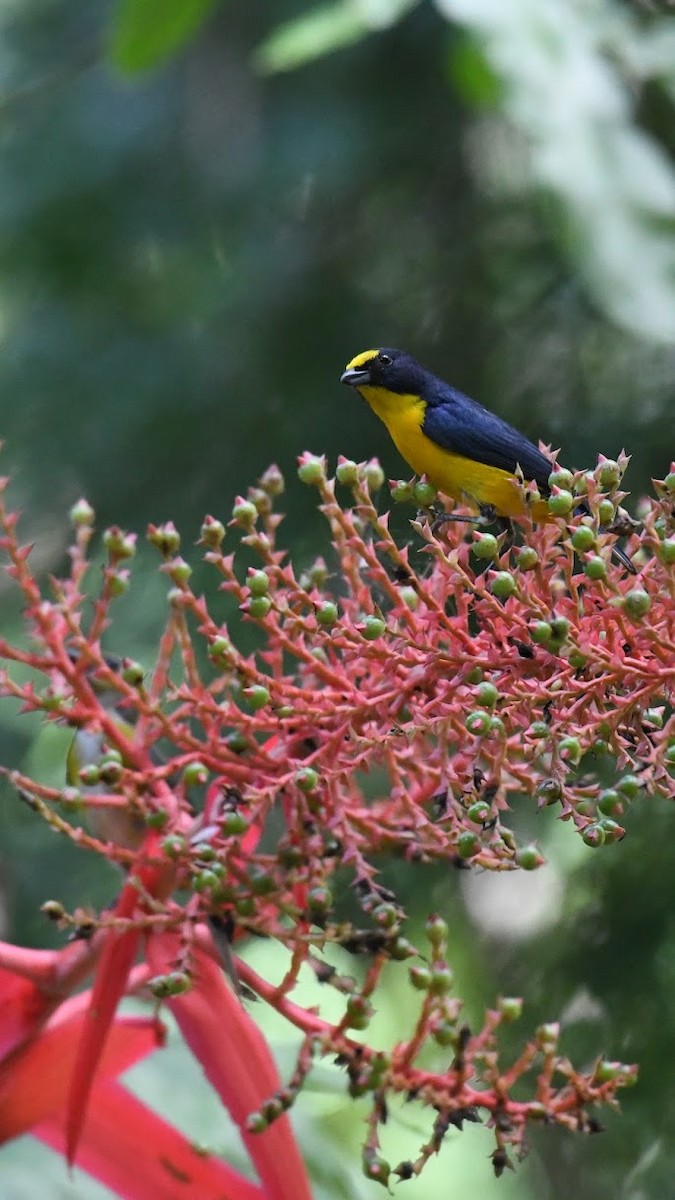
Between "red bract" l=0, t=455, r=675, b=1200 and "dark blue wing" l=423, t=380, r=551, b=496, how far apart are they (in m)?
0.14

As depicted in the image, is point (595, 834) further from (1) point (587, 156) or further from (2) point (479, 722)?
(1) point (587, 156)

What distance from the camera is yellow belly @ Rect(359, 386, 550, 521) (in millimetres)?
1213

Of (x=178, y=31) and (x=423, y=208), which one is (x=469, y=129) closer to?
(x=423, y=208)

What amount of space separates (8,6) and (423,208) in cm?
140

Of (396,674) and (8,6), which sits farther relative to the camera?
(8,6)

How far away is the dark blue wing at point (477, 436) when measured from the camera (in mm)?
1192

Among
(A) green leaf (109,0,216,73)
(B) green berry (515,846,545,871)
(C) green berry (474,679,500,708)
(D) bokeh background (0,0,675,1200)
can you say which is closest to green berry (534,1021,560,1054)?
(B) green berry (515,846,545,871)

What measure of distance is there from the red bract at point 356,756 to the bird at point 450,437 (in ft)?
0.50

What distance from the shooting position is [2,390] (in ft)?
9.43

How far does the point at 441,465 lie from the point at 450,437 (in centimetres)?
3

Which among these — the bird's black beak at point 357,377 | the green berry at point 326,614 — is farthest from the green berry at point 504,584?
the bird's black beak at point 357,377

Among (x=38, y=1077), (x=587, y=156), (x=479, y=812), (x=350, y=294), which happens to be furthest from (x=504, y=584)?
(x=350, y=294)

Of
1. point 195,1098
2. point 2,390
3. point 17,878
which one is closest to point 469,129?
point 2,390

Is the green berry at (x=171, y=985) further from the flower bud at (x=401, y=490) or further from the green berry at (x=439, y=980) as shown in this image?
the flower bud at (x=401, y=490)
